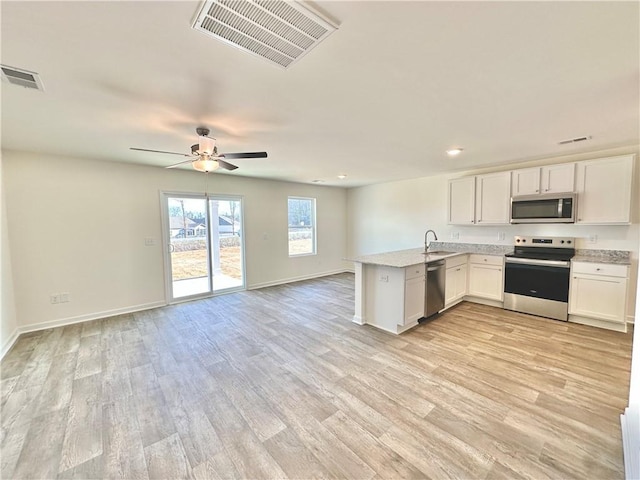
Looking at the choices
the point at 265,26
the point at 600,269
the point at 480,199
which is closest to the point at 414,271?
the point at 480,199

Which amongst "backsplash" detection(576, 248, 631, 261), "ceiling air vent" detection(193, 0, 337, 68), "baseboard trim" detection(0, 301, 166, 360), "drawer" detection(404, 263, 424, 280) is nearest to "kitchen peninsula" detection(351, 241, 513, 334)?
"drawer" detection(404, 263, 424, 280)

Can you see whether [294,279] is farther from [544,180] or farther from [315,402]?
[544,180]

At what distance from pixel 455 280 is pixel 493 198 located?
1501 millimetres

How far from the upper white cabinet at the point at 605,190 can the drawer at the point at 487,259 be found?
3.55ft

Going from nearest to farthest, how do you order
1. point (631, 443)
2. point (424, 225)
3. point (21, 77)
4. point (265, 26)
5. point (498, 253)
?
point (265, 26) < point (631, 443) < point (21, 77) < point (498, 253) < point (424, 225)

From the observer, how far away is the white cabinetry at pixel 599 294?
11.0ft

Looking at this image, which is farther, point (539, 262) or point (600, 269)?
point (539, 262)

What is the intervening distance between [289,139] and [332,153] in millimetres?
818

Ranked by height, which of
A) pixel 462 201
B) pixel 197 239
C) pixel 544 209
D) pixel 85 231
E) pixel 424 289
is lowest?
Result: pixel 424 289

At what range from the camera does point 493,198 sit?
4.42 m

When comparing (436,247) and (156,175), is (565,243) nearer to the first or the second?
(436,247)

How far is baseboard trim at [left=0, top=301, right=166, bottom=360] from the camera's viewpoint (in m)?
3.29

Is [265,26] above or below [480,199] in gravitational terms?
above

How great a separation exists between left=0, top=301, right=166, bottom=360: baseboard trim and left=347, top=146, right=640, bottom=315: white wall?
4891mm
